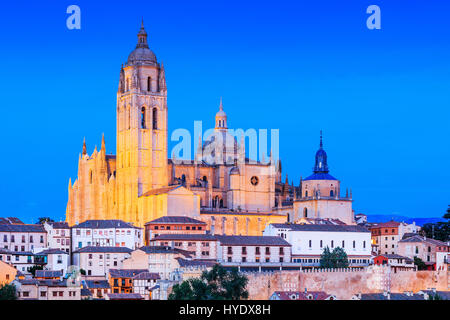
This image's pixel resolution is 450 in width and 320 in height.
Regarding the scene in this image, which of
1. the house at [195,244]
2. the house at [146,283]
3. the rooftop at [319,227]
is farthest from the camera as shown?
the rooftop at [319,227]

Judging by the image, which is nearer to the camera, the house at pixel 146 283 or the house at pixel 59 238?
the house at pixel 146 283

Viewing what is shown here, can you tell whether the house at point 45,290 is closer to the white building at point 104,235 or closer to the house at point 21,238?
the white building at point 104,235

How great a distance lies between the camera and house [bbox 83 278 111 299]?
213 ft

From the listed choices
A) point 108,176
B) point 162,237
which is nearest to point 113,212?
point 108,176

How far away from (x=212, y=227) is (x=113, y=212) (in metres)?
11.0

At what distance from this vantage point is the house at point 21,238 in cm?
7988

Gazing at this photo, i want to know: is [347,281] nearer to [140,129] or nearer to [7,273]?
[7,273]

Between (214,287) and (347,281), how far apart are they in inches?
620

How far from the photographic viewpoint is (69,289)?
2410 inches

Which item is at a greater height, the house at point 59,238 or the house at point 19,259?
the house at point 59,238

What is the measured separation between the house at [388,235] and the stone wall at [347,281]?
13.8m

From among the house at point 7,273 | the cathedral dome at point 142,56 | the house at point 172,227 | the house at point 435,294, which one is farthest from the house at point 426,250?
the house at point 7,273

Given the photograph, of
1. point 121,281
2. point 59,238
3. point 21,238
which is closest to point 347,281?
point 121,281

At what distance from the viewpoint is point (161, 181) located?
94.1 metres
